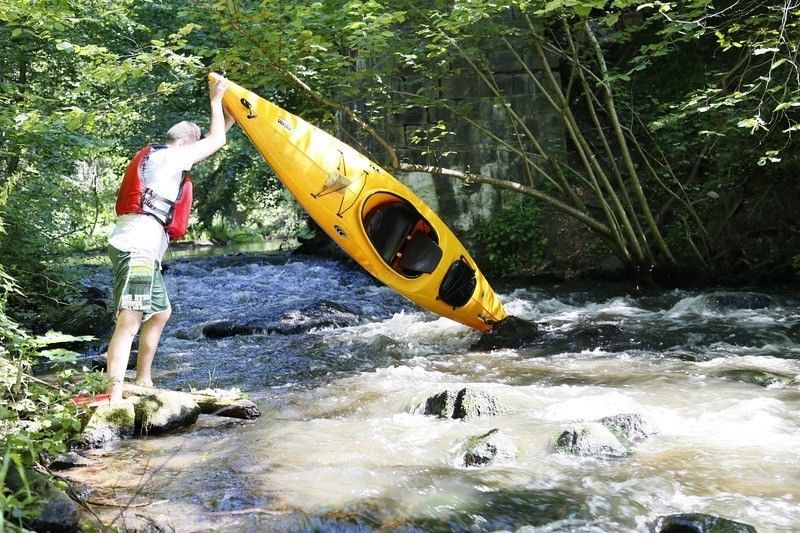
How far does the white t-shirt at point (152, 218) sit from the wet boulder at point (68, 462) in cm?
95

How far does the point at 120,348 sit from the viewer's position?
3318 mm

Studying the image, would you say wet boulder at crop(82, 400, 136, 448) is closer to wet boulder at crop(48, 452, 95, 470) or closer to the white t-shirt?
wet boulder at crop(48, 452, 95, 470)

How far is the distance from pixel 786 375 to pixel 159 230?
12.0 feet

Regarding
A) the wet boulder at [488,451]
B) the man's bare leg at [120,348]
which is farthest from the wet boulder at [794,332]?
the man's bare leg at [120,348]

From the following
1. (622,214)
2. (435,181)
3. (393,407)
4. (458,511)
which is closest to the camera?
(458,511)

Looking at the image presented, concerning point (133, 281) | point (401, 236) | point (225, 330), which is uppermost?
point (401, 236)

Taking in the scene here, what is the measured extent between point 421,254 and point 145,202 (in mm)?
3112

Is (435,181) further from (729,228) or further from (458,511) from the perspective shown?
(458,511)

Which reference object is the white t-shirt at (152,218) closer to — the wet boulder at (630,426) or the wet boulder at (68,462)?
the wet boulder at (68,462)

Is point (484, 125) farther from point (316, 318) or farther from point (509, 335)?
point (509, 335)

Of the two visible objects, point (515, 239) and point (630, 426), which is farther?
point (515, 239)

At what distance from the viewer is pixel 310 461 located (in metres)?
3.06

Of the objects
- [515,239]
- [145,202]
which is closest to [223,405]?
[145,202]

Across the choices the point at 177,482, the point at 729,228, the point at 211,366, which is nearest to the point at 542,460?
the point at 177,482
